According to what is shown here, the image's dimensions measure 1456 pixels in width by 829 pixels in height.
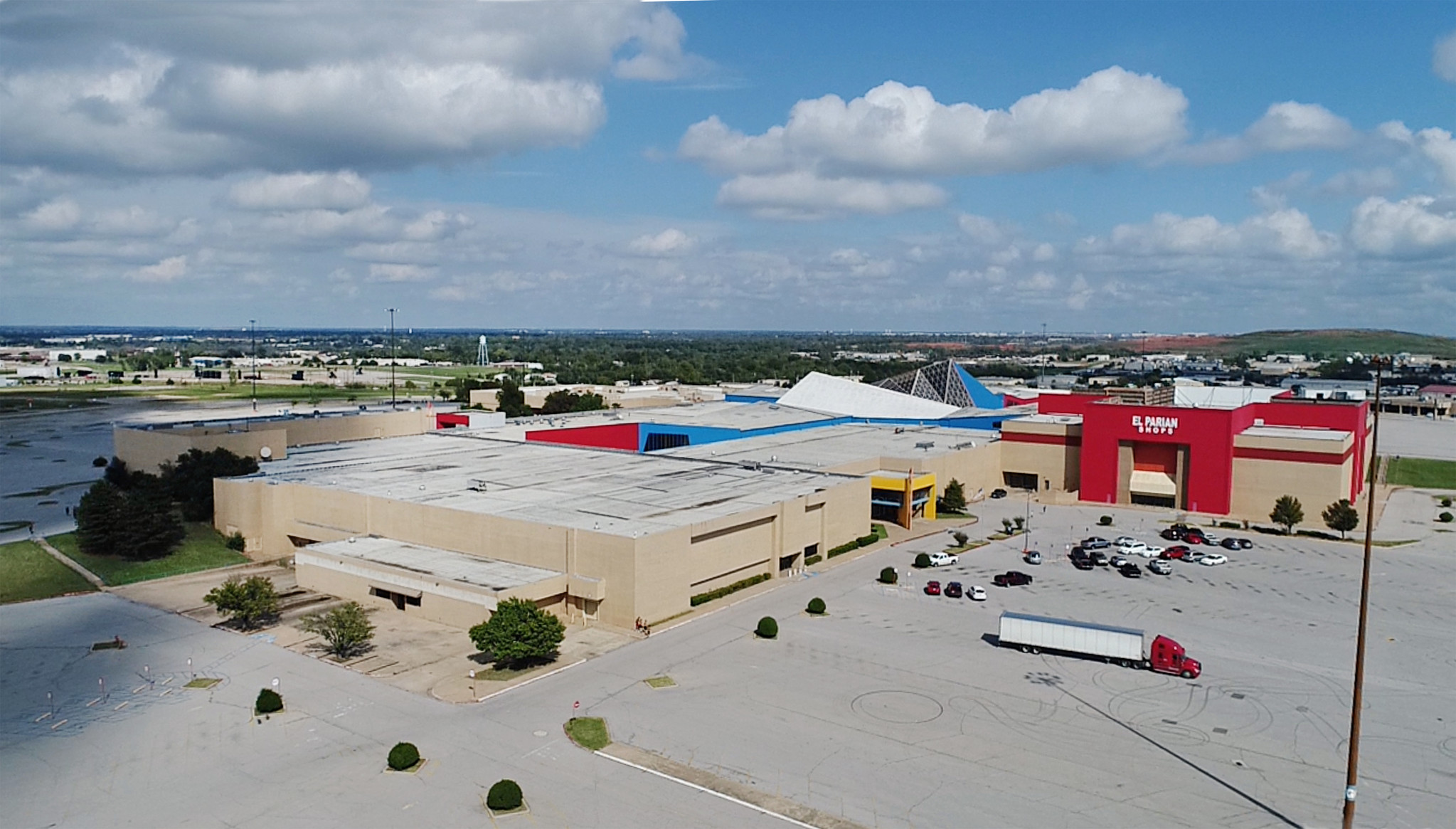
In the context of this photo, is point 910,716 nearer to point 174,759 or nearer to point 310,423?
point 174,759

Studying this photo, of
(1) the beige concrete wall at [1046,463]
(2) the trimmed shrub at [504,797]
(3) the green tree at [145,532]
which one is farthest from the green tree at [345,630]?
(1) the beige concrete wall at [1046,463]

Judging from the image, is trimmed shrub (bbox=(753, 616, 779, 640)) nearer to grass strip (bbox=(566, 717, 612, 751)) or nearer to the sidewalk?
grass strip (bbox=(566, 717, 612, 751))

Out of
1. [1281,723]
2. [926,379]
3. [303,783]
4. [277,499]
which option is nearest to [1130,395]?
[926,379]

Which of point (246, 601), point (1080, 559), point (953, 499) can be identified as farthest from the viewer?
point (953, 499)

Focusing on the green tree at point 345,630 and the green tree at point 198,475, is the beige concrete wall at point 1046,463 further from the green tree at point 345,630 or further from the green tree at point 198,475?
the green tree at point 198,475

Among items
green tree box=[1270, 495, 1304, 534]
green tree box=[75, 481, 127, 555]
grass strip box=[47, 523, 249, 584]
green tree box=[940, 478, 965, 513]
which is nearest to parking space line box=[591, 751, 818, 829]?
grass strip box=[47, 523, 249, 584]

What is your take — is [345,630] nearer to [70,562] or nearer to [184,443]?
[70,562]

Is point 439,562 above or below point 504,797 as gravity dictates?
above

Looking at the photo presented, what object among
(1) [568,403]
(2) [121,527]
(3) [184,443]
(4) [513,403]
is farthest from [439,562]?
(4) [513,403]
